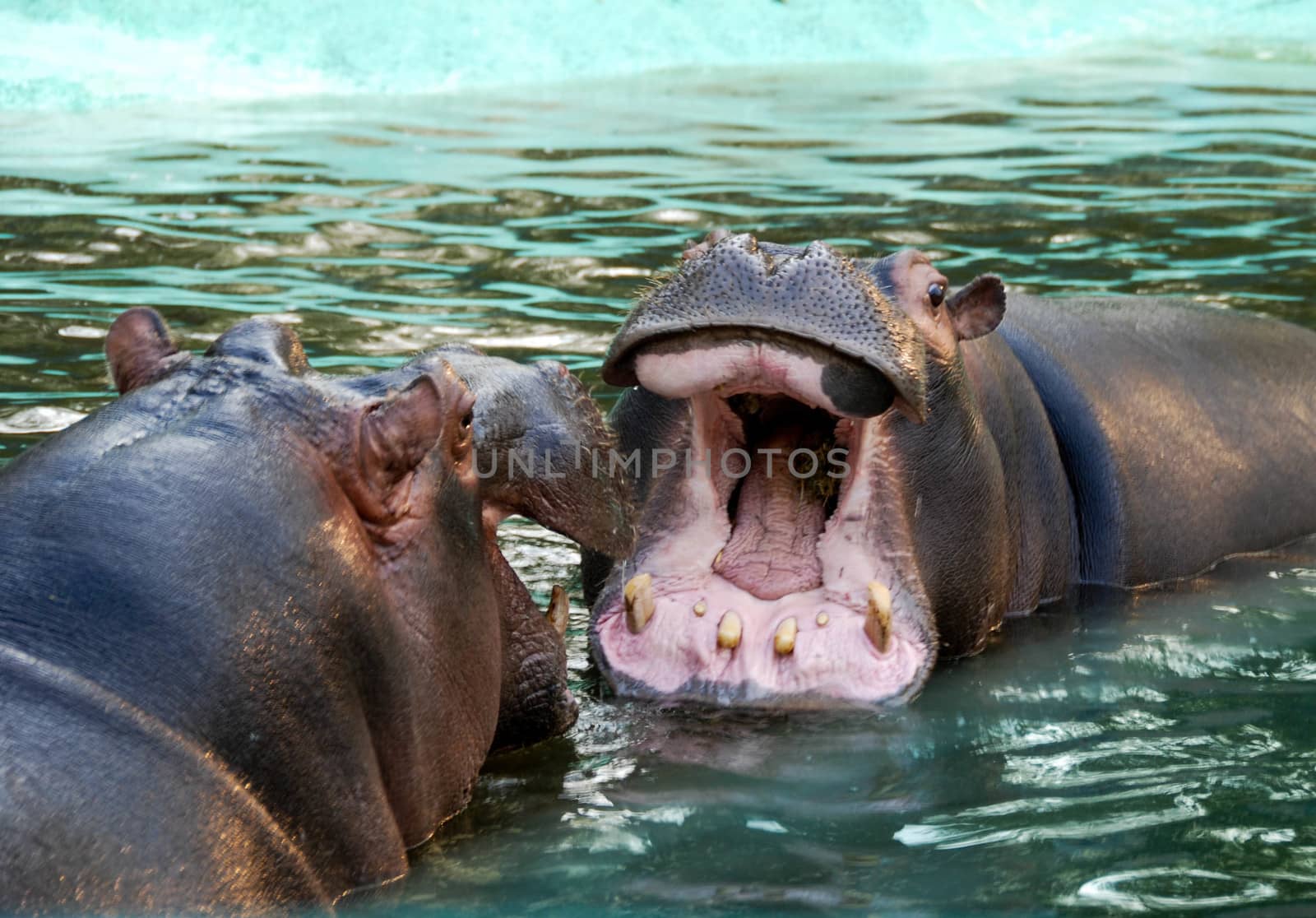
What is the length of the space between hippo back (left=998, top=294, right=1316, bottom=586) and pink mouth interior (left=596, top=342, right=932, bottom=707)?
39.5 inches

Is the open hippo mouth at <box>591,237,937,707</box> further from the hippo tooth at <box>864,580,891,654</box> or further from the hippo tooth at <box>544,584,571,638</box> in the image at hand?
the hippo tooth at <box>544,584,571,638</box>

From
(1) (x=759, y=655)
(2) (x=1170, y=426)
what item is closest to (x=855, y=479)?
(1) (x=759, y=655)

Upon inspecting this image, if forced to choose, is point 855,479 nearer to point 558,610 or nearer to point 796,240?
point 558,610

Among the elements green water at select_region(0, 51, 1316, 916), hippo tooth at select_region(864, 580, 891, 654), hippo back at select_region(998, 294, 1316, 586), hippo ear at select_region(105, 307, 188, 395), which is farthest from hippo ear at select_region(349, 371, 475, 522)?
hippo back at select_region(998, 294, 1316, 586)

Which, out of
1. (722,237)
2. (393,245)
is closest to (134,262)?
(393,245)

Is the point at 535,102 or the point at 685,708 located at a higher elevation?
the point at 535,102

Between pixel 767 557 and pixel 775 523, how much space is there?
0.10m

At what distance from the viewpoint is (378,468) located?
2.89m

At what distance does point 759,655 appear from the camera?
4434mm

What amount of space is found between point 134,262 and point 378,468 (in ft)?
22.0

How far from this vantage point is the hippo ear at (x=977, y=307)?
4781 millimetres

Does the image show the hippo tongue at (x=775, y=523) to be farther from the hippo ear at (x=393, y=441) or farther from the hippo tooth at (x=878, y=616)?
the hippo ear at (x=393, y=441)

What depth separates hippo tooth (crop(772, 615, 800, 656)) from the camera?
4.37 metres

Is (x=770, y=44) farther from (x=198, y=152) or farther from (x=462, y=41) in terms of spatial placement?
(x=198, y=152)
